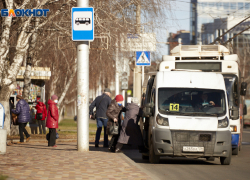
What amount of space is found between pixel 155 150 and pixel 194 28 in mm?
128428

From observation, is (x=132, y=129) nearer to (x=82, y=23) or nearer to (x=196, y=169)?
(x=196, y=169)

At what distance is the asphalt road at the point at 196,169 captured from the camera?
8815 millimetres

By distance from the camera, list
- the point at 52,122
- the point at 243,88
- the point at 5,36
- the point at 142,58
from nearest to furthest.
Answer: the point at 243,88 < the point at 52,122 < the point at 5,36 < the point at 142,58

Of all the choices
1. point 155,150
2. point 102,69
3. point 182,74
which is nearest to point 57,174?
point 155,150

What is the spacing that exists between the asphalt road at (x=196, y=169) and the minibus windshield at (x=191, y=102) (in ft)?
4.03

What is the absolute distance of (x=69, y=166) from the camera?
29.2 feet

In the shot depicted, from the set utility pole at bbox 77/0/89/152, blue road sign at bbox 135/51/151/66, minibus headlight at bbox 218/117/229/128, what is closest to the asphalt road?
minibus headlight at bbox 218/117/229/128

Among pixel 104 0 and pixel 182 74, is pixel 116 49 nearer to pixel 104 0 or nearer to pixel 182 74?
pixel 104 0

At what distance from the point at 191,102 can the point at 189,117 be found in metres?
0.58

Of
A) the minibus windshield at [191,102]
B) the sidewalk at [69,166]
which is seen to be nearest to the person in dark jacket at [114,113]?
the sidewalk at [69,166]

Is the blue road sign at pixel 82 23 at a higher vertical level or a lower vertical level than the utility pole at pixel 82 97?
higher

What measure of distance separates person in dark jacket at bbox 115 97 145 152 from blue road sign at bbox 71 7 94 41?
7.14 ft

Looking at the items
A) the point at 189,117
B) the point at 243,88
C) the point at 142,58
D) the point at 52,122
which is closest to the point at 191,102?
the point at 189,117

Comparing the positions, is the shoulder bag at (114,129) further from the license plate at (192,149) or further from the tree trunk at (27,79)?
the tree trunk at (27,79)
